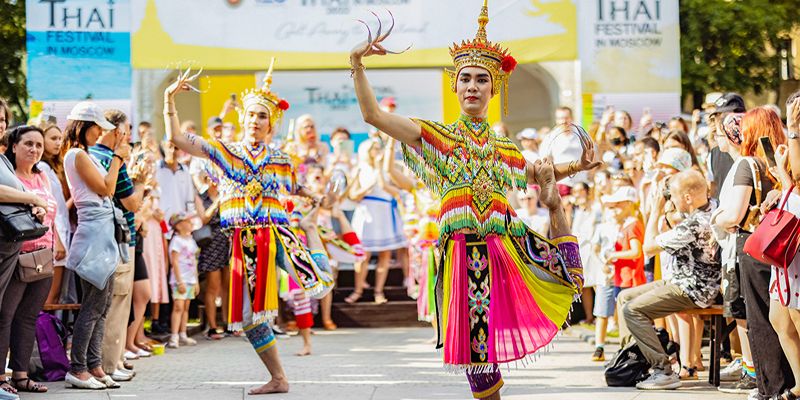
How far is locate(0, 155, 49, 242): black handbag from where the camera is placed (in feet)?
23.5

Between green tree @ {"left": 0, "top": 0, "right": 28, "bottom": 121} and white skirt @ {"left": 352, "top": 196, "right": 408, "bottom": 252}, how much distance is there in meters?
9.37

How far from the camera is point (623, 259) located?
384 inches

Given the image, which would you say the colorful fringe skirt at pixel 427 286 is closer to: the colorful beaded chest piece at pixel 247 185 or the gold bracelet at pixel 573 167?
the colorful beaded chest piece at pixel 247 185

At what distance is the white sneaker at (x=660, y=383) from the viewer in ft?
26.5

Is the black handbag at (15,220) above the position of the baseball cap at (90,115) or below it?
below

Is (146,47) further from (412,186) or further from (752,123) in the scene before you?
(752,123)

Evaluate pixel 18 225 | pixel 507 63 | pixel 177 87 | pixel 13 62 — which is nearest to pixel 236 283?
pixel 177 87

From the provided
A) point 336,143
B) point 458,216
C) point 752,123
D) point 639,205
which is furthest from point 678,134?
point 336,143

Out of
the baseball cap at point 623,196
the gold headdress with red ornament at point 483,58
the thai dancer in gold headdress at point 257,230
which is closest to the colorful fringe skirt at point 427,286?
the baseball cap at point 623,196

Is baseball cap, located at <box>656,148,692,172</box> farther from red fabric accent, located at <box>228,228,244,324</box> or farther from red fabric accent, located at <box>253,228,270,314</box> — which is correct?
red fabric accent, located at <box>228,228,244,324</box>

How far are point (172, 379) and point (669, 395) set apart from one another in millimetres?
3787

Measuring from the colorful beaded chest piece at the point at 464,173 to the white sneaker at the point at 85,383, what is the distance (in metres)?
3.44

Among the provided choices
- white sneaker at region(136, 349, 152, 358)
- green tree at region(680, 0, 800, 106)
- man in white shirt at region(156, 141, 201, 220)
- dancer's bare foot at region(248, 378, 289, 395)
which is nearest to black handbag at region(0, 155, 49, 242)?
dancer's bare foot at region(248, 378, 289, 395)

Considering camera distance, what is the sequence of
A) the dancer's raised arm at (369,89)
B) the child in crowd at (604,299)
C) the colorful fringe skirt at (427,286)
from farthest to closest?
the colorful fringe skirt at (427,286), the child in crowd at (604,299), the dancer's raised arm at (369,89)
